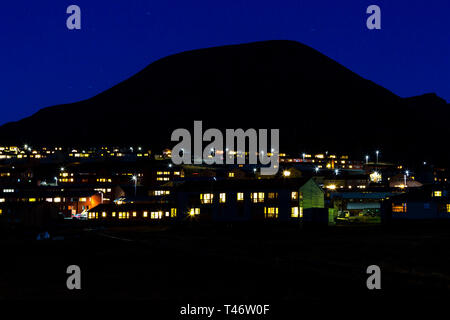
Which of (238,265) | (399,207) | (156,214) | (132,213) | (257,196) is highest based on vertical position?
(257,196)

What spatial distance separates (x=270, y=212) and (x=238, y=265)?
1890 cm

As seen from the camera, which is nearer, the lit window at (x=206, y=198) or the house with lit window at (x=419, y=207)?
the house with lit window at (x=419, y=207)

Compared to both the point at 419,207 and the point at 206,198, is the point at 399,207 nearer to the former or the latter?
the point at 419,207

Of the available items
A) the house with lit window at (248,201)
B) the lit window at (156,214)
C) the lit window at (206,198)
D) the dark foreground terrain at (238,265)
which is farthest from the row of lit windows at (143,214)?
the dark foreground terrain at (238,265)

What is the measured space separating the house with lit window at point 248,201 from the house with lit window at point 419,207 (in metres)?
7.54

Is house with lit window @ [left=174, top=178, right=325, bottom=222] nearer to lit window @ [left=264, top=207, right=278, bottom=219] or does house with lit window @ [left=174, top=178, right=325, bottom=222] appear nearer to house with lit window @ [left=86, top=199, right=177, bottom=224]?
lit window @ [left=264, top=207, right=278, bottom=219]

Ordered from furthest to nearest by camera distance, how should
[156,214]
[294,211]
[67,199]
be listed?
[67,199] → [156,214] → [294,211]

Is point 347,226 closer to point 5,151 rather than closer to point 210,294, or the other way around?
point 210,294

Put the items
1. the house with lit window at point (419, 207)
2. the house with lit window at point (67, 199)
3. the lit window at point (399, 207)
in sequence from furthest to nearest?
1. the house with lit window at point (67, 199)
2. the lit window at point (399, 207)
3. the house with lit window at point (419, 207)

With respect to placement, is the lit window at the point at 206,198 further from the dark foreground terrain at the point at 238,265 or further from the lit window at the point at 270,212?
the dark foreground terrain at the point at 238,265

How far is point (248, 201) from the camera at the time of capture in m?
42.6

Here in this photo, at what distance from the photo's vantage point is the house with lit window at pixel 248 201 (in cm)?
4241

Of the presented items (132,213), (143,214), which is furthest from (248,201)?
(132,213)

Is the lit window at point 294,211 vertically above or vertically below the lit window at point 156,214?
above
